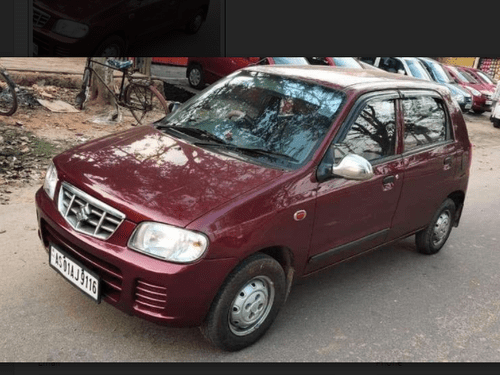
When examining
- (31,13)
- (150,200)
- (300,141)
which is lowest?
(150,200)

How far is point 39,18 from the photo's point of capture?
128 inches

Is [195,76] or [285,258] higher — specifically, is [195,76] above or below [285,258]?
below

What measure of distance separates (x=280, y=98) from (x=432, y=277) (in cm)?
210

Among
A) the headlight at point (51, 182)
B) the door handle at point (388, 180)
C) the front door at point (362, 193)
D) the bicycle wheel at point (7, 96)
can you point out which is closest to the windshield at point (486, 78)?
the bicycle wheel at point (7, 96)

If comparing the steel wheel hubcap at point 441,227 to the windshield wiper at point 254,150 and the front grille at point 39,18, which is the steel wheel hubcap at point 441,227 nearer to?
the windshield wiper at point 254,150

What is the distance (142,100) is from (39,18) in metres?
4.94

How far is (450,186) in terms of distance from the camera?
187 inches

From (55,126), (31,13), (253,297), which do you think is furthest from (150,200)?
(55,126)

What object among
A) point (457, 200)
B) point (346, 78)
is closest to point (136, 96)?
point (346, 78)

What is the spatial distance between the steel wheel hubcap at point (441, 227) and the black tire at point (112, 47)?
3134 mm

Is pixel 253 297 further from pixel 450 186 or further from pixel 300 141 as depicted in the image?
pixel 450 186

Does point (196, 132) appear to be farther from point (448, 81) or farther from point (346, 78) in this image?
point (448, 81)

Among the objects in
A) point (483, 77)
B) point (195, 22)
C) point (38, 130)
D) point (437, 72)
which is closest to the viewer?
point (195, 22)

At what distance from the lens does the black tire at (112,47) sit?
3633mm
